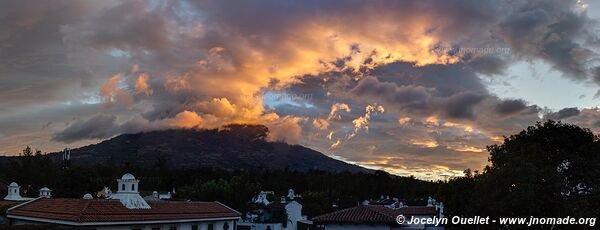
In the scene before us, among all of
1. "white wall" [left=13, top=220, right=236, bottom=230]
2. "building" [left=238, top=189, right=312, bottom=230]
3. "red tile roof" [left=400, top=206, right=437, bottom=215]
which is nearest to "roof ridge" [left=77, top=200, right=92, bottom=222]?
"white wall" [left=13, top=220, right=236, bottom=230]

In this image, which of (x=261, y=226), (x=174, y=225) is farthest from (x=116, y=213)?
(x=261, y=226)

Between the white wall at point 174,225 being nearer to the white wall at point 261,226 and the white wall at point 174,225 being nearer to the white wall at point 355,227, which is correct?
the white wall at point 261,226

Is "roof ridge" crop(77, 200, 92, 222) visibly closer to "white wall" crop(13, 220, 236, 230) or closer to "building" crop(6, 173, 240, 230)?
"building" crop(6, 173, 240, 230)

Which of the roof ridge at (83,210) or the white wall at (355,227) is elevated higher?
the roof ridge at (83,210)

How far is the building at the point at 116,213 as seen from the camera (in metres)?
32.3

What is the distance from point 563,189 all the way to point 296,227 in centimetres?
3928

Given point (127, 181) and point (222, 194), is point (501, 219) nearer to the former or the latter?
point (127, 181)

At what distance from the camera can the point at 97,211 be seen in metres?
32.9

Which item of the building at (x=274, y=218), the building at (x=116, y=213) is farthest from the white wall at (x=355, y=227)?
the building at (x=274, y=218)

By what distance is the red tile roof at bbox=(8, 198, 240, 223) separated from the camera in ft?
106

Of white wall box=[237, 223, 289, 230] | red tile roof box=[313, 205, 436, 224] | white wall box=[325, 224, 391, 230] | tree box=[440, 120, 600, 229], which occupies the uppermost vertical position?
tree box=[440, 120, 600, 229]

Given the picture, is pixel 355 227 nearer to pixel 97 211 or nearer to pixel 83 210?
pixel 97 211

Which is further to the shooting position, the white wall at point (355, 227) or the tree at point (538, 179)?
the white wall at point (355, 227)

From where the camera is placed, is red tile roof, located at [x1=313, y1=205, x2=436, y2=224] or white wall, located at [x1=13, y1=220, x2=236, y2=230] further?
white wall, located at [x1=13, y1=220, x2=236, y2=230]
